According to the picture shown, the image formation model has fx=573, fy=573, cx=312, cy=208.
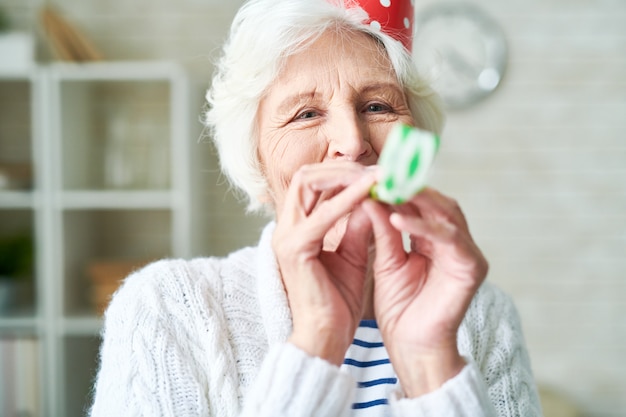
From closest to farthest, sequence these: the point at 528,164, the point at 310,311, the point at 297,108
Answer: the point at 310,311 → the point at 297,108 → the point at 528,164

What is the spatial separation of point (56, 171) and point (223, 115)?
1.64 m

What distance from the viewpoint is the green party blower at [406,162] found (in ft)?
2.25

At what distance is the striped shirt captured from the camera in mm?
1053

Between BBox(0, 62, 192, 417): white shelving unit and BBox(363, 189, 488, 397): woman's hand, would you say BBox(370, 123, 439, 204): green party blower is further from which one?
BBox(0, 62, 192, 417): white shelving unit

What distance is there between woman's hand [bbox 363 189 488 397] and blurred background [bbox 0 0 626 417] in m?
1.84

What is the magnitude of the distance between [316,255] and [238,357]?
0.35m

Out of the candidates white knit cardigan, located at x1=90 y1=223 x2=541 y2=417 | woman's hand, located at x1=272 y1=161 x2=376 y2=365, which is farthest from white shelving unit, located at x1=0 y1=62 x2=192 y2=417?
woman's hand, located at x1=272 y1=161 x2=376 y2=365

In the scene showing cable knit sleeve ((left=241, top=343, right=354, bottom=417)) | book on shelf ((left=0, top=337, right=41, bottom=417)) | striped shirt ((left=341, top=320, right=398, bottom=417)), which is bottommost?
book on shelf ((left=0, top=337, right=41, bottom=417))

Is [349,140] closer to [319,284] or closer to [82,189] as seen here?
[319,284]

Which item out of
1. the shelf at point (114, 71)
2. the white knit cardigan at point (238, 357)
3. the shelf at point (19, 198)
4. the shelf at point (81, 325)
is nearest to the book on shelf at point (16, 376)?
the shelf at point (81, 325)

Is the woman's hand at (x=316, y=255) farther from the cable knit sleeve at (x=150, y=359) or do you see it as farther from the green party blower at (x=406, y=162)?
the cable knit sleeve at (x=150, y=359)

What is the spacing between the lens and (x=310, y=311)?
0.82m

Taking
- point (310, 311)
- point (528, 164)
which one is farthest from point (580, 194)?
point (310, 311)

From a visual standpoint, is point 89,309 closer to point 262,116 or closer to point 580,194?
point 262,116
